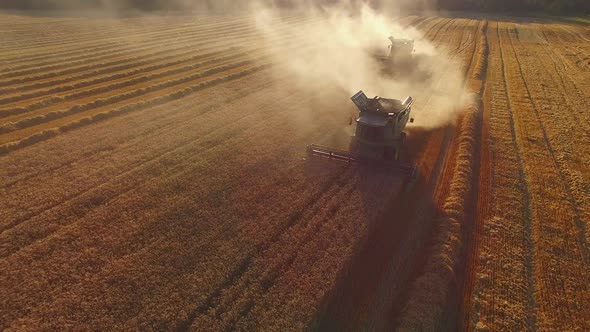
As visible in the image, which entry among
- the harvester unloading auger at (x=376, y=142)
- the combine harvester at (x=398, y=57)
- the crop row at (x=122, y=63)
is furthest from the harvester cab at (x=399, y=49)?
the harvester unloading auger at (x=376, y=142)

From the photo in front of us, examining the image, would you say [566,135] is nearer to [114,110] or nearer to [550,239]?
[550,239]

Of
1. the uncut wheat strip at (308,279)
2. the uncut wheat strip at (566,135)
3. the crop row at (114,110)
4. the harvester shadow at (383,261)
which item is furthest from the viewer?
the crop row at (114,110)

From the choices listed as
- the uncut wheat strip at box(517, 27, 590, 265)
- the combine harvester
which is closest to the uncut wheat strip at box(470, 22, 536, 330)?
the uncut wheat strip at box(517, 27, 590, 265)

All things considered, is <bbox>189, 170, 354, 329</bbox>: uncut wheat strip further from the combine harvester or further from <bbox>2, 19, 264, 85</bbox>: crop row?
<bbox>2, 19, 264, 85</bbox>: crop row

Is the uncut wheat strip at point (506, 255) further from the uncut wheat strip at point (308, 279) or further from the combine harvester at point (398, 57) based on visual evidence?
the combine harvester at point (398, 57)

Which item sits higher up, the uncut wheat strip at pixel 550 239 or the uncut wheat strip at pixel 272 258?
the uncut wheat strip at pixel 272 258

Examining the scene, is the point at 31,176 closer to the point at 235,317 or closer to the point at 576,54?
the point at 235,317

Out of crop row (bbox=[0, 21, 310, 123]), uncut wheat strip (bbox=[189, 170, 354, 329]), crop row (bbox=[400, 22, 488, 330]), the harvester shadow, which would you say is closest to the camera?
uncut wheat strip (bbox=[189, 170, 354, 329])
